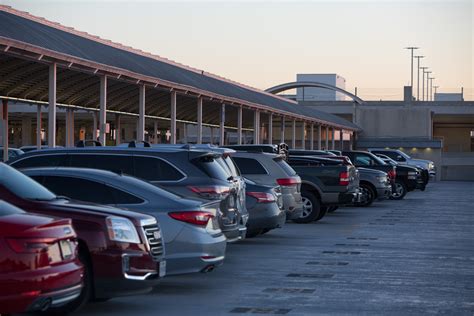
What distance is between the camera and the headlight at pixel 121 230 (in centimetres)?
1088

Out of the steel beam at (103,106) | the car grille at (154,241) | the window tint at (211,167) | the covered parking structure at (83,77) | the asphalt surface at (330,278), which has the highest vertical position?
→ the covered parking structure at (83,77)

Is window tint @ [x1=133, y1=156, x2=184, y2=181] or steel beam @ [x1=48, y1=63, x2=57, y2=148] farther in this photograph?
steel beam @ [x1=48, y1=63, x2=57, y2=148]

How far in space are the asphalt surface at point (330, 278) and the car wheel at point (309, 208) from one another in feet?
4.78

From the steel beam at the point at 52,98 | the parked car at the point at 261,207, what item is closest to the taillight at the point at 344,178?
the steel beam at the point at 52,98

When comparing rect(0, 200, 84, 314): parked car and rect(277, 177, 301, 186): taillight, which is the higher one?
rect(277, 177, 301, 186): taillight

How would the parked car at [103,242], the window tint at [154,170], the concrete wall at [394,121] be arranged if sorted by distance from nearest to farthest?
the parked car at [103,242] → the window tint at [154,170] → the concrete wall at [394,121]

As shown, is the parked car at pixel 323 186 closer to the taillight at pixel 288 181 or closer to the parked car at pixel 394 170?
the taillight at pixel 288 181

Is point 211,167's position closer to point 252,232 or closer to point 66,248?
point 252,232

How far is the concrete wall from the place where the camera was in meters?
83.5

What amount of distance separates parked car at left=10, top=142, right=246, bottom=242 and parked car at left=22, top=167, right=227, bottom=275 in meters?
1.66

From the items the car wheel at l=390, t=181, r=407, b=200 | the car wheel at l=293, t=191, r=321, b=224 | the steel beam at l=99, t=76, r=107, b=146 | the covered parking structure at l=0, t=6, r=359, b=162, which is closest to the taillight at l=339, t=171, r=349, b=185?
the car wheel at l=293, t=191, r=321, b=224

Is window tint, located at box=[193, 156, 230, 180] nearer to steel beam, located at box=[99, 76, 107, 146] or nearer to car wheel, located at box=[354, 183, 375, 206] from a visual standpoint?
steel beam, located at box=[99, 76, 107, 146]

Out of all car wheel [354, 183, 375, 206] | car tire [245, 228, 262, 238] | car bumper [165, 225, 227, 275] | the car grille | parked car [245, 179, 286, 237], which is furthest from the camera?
car wheel [354, 183, 375, 206]

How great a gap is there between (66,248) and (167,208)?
3.65 m
